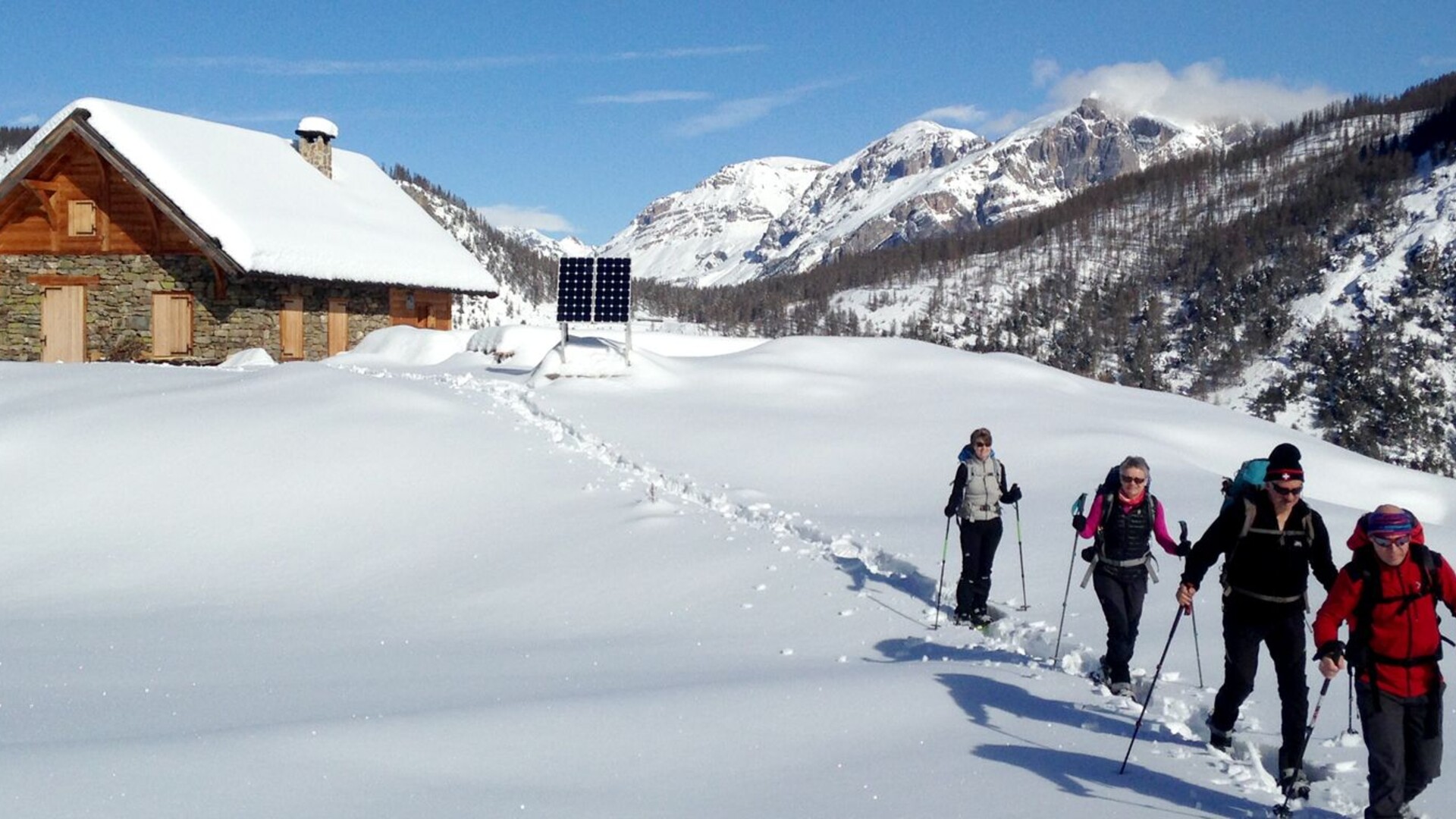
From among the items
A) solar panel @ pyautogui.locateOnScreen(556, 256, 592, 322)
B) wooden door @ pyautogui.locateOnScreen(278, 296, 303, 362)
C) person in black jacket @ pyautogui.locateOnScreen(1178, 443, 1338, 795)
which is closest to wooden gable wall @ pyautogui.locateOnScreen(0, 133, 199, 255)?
wooden door @ pyautogui.locateOnScreen(278, 296, 303, 362)

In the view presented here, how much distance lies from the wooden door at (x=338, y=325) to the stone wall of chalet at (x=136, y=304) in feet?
4.08

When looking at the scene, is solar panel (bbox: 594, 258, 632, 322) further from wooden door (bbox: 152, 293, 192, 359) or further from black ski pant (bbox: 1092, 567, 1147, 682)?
black ski pant (bbox: 1092, 567, 1147, 682)

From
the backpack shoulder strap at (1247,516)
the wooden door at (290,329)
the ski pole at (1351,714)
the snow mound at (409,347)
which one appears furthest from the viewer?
the wooden door at (290,329)

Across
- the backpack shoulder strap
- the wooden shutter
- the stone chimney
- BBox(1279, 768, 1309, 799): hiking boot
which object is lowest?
BBox(1279, 768, 1309, 799): hiking boot

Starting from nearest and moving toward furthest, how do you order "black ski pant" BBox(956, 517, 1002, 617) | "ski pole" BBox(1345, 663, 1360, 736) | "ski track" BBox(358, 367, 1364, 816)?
1. "ski track" BBox(358, 367, 1364, 816)
2. "ski pole" BBox(1345, 663, 1360, 736)
3. "black ski pant" BBox(956, 517, 1002, 617)

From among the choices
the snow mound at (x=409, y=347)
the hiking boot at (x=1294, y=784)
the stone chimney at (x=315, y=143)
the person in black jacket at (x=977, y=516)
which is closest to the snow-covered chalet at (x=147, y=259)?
the snow mound at (x=409, y=347)

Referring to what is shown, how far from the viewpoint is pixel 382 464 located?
15.2 meters

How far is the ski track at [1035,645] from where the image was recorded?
5.86m

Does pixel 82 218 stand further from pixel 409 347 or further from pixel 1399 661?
pixel 1399 661

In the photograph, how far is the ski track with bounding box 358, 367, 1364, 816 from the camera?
5855 mm

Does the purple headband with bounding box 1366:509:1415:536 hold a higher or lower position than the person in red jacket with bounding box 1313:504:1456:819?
higher

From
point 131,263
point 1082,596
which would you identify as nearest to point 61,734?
point 1082,596

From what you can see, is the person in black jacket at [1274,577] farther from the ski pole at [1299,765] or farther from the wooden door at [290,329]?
the wooden door at [290,329]

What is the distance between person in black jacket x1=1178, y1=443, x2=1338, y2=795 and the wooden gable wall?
1112 inches
